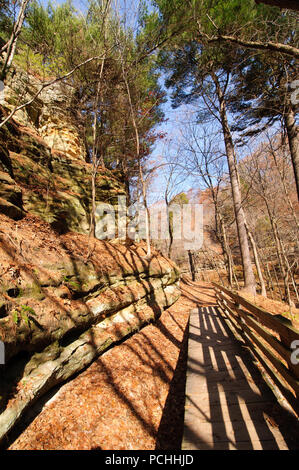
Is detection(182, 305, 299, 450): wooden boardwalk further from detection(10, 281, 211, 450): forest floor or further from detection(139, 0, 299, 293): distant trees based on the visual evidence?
detection(139, 0, 299, 293): distant trees

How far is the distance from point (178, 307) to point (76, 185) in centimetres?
778

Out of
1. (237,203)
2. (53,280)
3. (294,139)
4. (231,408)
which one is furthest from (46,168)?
(294,139)

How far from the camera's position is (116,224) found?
9.71 meters

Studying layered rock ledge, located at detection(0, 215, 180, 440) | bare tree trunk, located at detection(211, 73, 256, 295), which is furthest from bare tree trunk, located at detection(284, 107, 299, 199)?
layered rock ledge, located at detection(0, 215, 180, 440)

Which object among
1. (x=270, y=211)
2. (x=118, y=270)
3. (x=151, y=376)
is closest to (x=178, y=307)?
(x=118, y=270)

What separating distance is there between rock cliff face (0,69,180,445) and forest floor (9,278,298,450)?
35 cm

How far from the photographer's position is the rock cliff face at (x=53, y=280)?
3.03 meters

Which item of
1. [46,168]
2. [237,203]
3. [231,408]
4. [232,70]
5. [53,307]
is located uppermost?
[232,70]

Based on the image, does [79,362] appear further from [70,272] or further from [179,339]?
[179,339]

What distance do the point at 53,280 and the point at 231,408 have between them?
4.12 m

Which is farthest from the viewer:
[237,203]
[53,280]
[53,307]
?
[237,203]

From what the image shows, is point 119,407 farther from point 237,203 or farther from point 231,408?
point 237,203

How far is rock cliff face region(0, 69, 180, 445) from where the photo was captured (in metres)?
3.03

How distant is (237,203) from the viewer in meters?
10.3
